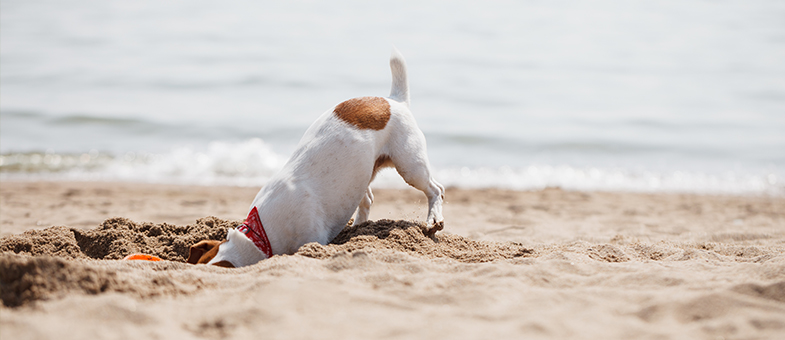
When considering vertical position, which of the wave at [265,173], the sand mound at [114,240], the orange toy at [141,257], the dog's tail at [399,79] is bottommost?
the wave at [265,173]

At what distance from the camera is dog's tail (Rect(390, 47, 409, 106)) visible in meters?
3.95

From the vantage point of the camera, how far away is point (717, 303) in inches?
91.7

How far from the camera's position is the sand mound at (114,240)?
140 inches

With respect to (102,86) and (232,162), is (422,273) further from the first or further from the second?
(102,86)

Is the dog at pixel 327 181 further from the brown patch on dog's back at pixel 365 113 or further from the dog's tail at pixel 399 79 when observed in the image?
the dog's tail at pixel 399 79

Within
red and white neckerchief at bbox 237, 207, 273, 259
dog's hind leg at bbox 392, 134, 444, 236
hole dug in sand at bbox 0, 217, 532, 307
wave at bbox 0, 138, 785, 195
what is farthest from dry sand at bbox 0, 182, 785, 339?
wave at bbox 0, 138, 785, 195

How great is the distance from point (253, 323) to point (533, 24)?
18723 millimetres

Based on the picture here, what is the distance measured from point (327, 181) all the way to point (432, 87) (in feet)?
33.9

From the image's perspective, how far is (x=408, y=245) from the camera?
11.2ft

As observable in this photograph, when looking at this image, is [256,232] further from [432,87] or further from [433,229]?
[432,87]

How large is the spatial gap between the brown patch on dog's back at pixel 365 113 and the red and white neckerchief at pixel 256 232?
0.82 metres

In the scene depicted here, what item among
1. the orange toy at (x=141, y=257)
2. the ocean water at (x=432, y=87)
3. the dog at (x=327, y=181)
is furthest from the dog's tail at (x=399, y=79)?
the ocean water at (x=432, y=87)

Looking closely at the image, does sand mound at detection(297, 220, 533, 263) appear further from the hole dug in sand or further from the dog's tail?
the dog's tail

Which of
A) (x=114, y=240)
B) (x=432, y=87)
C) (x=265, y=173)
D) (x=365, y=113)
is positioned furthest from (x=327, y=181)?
(x=432, y=87)
